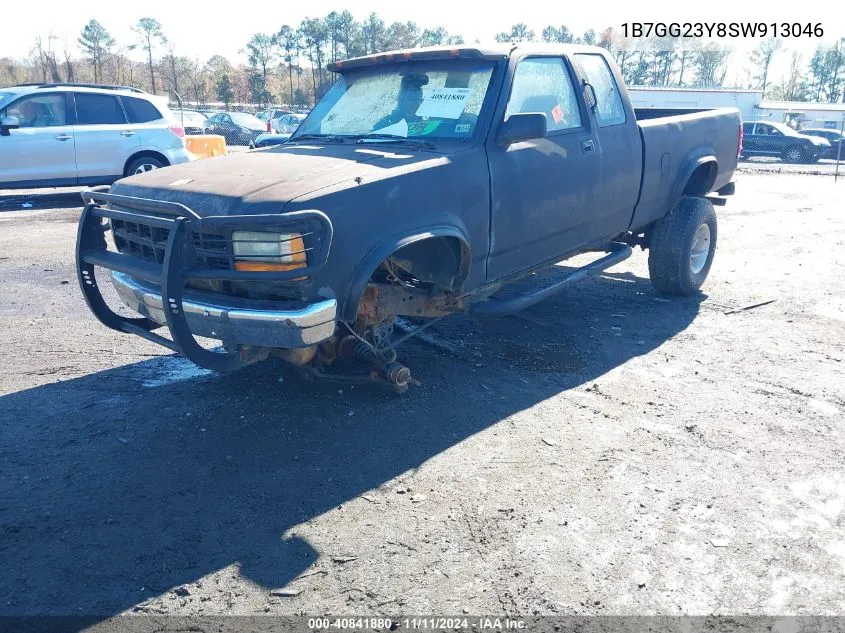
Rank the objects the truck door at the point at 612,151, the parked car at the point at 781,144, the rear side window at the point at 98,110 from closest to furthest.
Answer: the truck door at the point at 612,151
the rear side window at the point at 98,110
the parked car at the point at 781,144

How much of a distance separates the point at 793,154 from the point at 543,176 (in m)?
24.6

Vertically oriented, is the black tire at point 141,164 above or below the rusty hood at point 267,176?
below

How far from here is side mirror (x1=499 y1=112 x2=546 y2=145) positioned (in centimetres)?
423

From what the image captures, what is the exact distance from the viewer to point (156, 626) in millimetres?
2537

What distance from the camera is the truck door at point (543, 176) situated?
439 cm

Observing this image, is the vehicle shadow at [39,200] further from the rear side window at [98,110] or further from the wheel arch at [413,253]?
the wheel arch at [413,253]

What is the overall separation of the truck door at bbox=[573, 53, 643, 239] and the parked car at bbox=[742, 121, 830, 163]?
2273 cm

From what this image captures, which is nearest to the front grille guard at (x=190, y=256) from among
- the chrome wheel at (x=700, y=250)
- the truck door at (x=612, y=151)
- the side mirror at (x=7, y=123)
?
the truck door at (x=612, y=151)

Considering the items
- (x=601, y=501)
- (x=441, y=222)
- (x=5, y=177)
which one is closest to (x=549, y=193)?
(x=441, y=222)

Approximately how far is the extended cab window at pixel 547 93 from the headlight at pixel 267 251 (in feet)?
5.99

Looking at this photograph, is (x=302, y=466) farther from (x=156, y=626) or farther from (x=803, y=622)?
(x=803, y=622)

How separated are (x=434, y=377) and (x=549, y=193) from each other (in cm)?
142

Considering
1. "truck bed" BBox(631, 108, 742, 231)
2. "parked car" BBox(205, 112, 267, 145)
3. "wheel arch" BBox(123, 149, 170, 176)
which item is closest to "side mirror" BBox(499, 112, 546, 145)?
"truck bed" BBox(631, 108, 742, 231)

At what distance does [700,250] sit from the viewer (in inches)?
265
